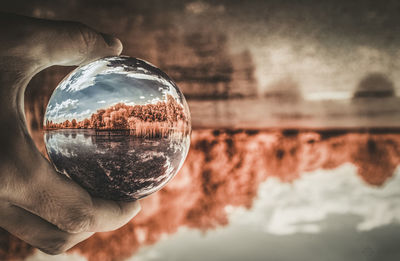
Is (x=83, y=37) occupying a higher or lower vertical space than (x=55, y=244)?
higher

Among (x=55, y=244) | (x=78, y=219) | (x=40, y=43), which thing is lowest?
(x=55, y=244)

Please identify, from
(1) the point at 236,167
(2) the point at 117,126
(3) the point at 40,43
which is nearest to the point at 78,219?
(2) the point at 117,126

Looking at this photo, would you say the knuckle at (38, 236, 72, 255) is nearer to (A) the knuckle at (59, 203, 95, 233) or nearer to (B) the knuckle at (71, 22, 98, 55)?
(A) the knuckle at (59, 203, 95, 233)

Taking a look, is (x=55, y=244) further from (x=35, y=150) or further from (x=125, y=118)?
(x=125, y=118)

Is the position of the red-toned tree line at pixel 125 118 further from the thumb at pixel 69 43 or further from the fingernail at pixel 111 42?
the fingernail at pixel 111 42

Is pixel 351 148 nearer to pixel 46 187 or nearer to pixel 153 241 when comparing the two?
pixel 153 241

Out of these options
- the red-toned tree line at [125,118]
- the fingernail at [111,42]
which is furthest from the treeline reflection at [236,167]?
the red-toned tree line at [125,118]

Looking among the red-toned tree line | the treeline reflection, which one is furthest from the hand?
the treeline reflection
